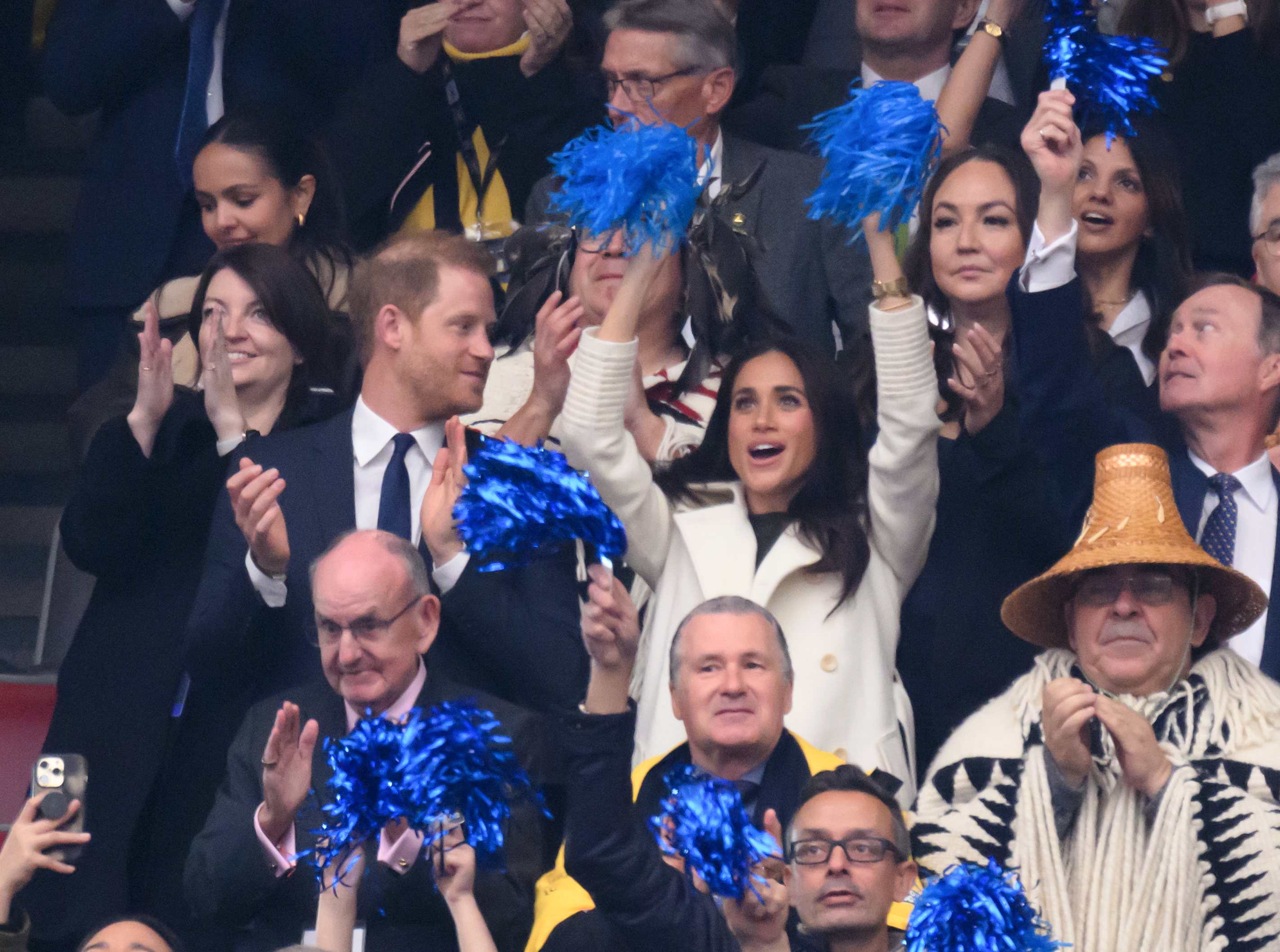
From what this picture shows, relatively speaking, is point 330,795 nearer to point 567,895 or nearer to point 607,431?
point 567,895

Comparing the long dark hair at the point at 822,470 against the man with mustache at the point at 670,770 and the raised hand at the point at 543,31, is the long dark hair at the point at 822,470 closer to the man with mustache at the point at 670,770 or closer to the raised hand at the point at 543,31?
the man with mustache at the point at 670,770

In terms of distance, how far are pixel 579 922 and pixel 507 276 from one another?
2.30m

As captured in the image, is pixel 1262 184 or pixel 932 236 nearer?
pixel 932 236

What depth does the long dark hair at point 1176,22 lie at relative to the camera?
20.7 ft

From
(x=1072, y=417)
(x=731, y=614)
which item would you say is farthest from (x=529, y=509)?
(x=1072, y=417)

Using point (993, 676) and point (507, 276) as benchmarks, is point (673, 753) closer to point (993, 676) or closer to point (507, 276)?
point (993, 676)

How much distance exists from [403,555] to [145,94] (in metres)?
2.50

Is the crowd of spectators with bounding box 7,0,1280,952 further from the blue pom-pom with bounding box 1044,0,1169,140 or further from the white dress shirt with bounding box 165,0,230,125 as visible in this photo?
the blue pom-pom with bounding box 1044,0,1169,140

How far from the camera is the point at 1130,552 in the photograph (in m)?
4.71

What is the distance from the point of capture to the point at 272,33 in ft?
22.3

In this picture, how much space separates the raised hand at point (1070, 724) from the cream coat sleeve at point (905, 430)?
717 mm

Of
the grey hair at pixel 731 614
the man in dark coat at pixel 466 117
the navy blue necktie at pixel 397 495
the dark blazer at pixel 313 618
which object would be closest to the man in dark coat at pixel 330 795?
the dark blazer at pixel 313 618

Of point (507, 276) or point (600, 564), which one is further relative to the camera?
point (507, 276)

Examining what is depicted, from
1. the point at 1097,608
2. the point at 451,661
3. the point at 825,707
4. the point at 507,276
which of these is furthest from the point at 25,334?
the point at 1097,608
